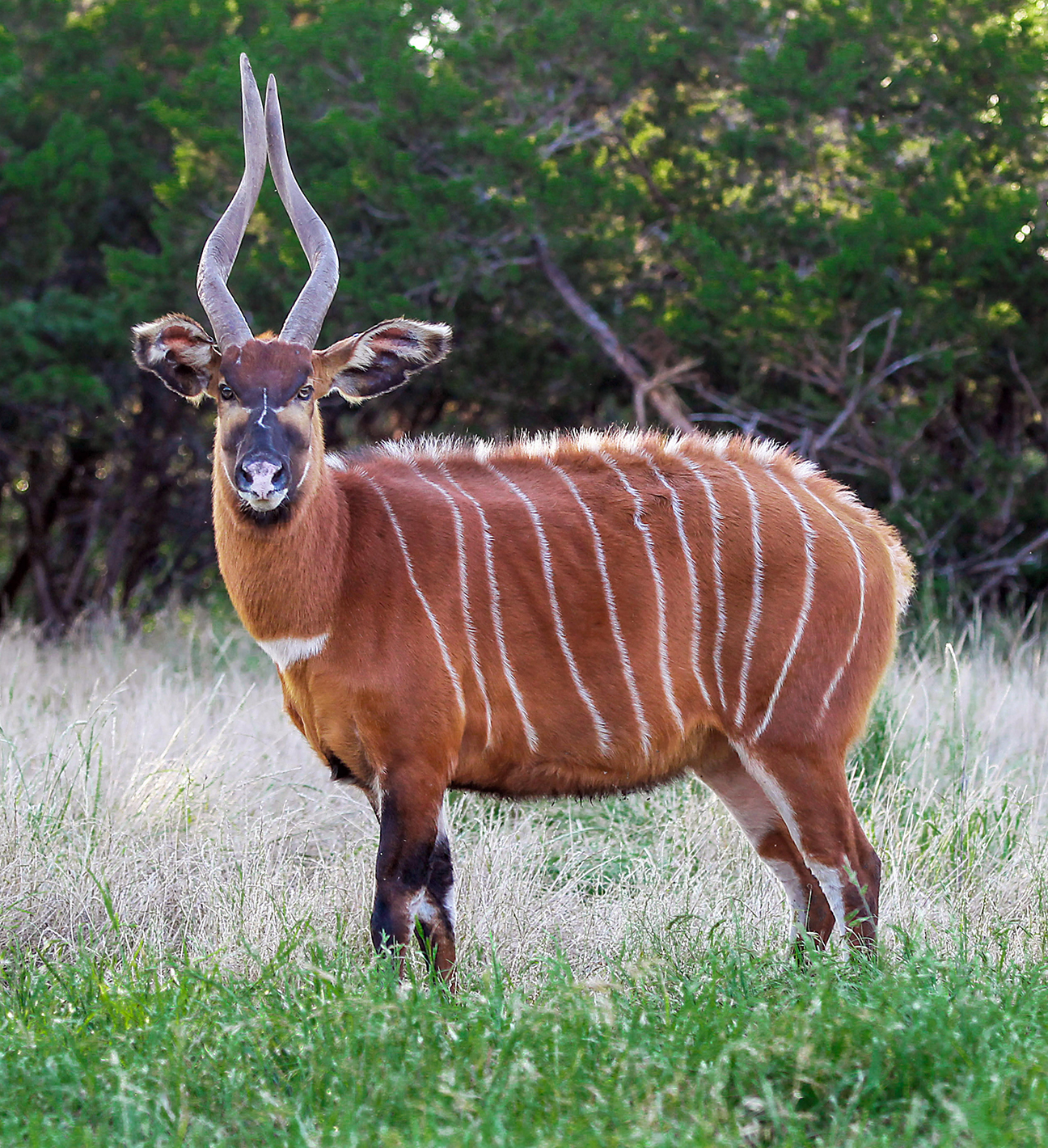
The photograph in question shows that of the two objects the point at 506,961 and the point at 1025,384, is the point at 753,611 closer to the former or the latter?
the point at 506,961

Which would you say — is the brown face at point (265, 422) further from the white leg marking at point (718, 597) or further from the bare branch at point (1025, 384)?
the bare branch at point (1025, 384)

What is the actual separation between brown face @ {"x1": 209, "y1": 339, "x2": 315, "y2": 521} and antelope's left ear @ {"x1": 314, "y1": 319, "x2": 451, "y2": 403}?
166 mm

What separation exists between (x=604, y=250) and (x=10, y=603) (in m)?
6.09

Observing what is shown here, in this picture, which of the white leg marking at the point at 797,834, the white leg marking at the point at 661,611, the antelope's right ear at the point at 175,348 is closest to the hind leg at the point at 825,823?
the white leg marking at the point at 797,834

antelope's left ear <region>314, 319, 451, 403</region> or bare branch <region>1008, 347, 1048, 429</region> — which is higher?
antelope's left ear <region>314, 319, 451, 403</region>

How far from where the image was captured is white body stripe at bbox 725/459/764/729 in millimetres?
4113

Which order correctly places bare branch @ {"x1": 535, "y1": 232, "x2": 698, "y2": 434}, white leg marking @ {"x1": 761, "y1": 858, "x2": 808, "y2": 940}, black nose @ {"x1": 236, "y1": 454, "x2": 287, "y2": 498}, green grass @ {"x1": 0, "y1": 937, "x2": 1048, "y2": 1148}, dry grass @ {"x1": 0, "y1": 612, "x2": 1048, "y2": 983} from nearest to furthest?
green grass @ {"x1": 0, "y1": 937, "x2": 1048, "y2": 1148}
black nose @ {"x1": 236, "y1": 454, "x2": 287, "y2": 498}
dry grass @ {"x1": 0, "y1": 612, "x2": 1048, "y2": 983}
white leg marking @ {"x1": 761, "y1": 858, "x2": 808, "y2": 940}
bare branch @ {"x1": 535, "y1": 232, "x2": 698, "y2": 434}

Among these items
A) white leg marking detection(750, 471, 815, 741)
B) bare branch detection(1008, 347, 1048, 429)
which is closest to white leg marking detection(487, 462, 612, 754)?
white leg marking detection(750, 471, 815, 741)

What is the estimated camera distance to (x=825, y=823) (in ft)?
13.2

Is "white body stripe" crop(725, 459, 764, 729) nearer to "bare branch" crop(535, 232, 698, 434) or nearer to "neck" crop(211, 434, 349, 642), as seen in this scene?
"neck" crop(211, 434, 349, 642)

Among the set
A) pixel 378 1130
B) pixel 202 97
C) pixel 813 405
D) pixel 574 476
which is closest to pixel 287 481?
pixel 574 476

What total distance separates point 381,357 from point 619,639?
3.51 feet

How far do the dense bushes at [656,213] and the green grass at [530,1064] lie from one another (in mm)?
5410

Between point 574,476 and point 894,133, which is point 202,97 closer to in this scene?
point 894,133
